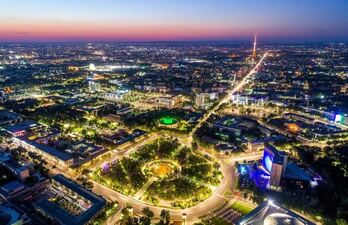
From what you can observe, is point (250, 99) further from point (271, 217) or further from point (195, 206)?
point (271, 217)

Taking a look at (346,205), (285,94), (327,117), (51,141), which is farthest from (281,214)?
(285,94)

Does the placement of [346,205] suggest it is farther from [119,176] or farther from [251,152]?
[119,176]

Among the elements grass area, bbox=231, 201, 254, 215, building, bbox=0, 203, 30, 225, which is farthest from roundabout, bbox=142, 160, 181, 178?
building, bbox=0, 203, 30, 225

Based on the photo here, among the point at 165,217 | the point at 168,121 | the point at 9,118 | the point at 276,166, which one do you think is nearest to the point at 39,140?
the point at 9,118

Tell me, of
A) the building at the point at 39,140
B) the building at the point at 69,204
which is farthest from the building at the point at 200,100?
the building at the point at 69,204

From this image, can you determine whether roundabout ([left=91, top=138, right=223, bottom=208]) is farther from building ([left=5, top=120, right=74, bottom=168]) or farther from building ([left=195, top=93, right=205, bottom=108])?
building ([left=195, top=93, right=205, bottom=108])
